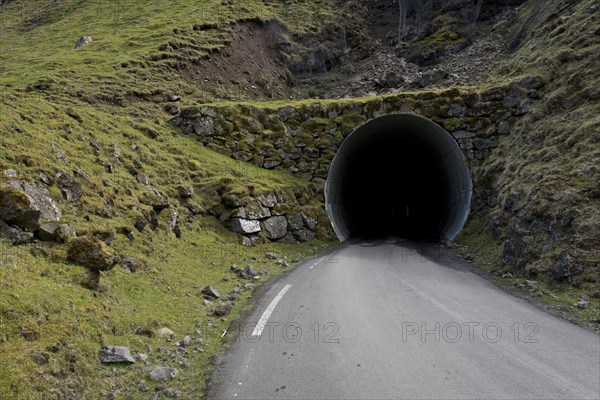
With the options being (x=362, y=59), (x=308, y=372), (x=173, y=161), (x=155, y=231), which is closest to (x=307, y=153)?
(x=173, y=161)

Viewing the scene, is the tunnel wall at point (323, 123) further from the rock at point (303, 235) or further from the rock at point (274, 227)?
the rock at point (274, 227)

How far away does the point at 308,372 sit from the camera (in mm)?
4906

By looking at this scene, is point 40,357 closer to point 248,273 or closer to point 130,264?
point 130,264

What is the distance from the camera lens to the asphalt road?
14.4ft

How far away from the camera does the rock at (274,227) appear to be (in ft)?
47.4

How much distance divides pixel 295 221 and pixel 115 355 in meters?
11.0

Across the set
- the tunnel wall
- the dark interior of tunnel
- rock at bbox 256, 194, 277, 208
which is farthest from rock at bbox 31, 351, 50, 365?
the dark interior of tunnel

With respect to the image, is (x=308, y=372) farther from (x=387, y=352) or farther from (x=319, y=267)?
(x=319, y=267)

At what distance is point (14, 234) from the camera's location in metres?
6.31

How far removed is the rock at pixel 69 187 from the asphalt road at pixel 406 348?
4.61 meters

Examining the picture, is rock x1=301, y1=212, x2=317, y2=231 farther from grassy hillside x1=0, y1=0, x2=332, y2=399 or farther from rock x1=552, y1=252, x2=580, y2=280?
rock x1=552, y1=252, x2=580, y2=280

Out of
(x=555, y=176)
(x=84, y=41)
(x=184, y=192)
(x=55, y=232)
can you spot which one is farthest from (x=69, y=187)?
(x=84, y=41)

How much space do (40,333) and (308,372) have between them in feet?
10.7

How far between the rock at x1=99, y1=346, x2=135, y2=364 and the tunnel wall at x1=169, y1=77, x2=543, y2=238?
13694mm
